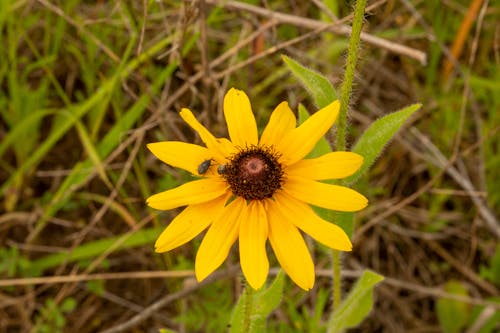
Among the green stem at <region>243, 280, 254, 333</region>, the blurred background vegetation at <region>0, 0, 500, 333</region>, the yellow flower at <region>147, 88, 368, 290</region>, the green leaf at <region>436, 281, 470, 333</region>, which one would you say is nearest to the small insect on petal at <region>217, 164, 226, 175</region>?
the yellow flower at <region>147, 88, 368, 290</region>

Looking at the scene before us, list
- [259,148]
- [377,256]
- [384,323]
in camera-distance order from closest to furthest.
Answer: [259,148] → [384,323] → [377,256]

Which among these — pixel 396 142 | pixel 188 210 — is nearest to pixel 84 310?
→ pixel 188 210

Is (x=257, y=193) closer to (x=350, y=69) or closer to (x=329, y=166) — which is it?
(x=329, y=166)

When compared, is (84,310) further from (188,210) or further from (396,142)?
(396,142)

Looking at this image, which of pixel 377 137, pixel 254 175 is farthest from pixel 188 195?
pixel 377 137

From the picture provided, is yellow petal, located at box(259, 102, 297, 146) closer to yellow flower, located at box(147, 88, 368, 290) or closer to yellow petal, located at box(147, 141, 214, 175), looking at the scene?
yellow flower, located at box(147, 88, 368, 290)

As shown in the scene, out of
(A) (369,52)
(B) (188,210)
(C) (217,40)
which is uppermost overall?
(C) (217,40)

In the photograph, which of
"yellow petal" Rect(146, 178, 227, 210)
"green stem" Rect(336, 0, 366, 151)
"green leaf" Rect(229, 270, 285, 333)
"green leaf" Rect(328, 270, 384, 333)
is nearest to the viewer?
"green stem" Rect(336, 0, 366, 151)
